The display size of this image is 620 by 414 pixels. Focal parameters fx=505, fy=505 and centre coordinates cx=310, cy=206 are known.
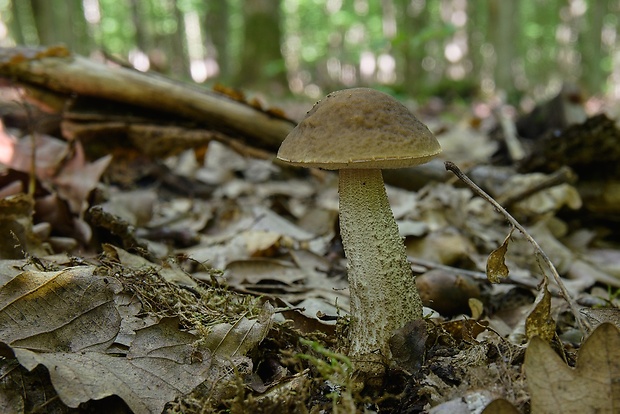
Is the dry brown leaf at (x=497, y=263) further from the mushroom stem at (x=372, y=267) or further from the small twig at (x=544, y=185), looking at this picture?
the small twig at (x=544, y=185)

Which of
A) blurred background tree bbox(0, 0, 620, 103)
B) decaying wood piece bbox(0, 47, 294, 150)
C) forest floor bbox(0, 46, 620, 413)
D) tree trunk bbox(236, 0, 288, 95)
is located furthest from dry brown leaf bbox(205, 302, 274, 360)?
tree trunk bbox(236, 0, 288, 95)

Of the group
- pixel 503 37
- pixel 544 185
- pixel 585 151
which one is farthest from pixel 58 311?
pixel 503 37

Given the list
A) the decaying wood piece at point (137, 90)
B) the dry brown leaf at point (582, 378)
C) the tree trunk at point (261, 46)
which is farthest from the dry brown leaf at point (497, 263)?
the tree trunk at point (261, 46)

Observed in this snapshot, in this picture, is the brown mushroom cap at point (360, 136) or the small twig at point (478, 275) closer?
the brown mushroom cap at point (360, 136)

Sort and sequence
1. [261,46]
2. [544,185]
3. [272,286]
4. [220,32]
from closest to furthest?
1. [272,286]
2. [544,185]
3. [261,46]
4. [220,32]

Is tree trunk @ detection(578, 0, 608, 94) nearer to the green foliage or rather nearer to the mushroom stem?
the mushroom stem

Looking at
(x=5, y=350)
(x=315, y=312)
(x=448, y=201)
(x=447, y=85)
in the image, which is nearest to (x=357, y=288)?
(x=315, y=312)

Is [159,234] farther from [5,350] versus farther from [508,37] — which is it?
[508,37]

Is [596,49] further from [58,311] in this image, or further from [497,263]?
[58,311]
